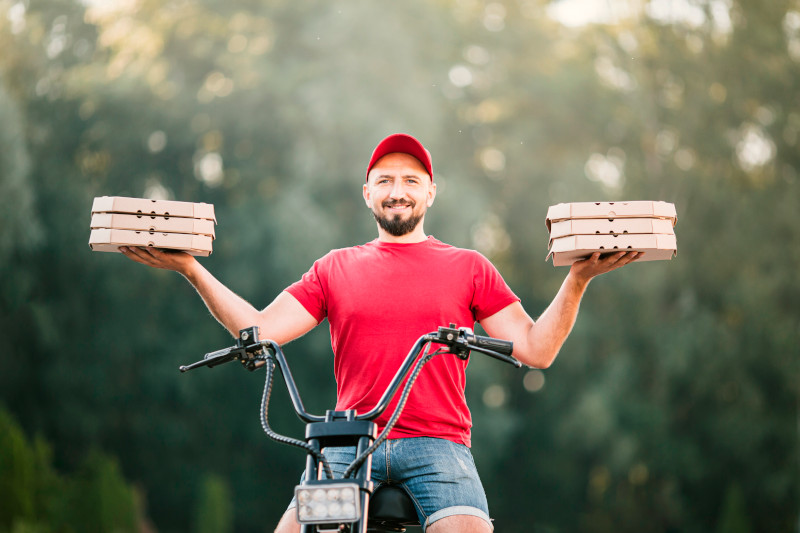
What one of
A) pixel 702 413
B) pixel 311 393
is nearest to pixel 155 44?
pixel 311 393

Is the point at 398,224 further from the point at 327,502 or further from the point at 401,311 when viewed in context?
the point at 327,502

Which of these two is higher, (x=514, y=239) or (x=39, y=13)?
(x=39, y=13)

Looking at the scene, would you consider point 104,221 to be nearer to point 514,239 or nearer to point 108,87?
point 108,87

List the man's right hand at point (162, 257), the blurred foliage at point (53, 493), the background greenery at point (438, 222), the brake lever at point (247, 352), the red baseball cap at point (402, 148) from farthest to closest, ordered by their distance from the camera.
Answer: the background greenery at point (438, 222) → the blurred foliage at point (53, 493) → the red baseball cap at point (402, 148) → the man's right hand at point (162, 257) → the brake lever at point (247, 352)

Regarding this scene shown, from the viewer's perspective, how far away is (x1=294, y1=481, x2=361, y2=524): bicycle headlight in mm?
2172

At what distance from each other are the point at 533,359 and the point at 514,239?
1556 cm

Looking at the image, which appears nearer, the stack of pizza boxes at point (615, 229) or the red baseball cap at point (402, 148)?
the stack of pizza boxes at point (615, 229)

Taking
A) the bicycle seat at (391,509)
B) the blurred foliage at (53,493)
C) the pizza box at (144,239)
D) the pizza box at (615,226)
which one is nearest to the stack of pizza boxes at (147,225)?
the pizza box at (144,239)

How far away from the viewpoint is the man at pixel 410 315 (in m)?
2.80

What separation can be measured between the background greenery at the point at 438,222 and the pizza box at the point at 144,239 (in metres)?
12.0

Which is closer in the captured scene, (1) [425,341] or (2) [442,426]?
(1) [425,341]

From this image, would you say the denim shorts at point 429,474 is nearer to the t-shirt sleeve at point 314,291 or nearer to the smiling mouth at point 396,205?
the t-shirt sleeve at point 314,291

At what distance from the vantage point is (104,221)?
2971mm

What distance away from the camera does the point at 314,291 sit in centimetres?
324
